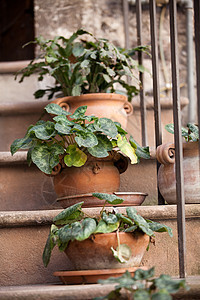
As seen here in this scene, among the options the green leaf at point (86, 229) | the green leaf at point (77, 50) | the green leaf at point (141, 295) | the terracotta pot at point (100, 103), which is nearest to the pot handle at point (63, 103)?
the terracotta pot at point (100, 103)

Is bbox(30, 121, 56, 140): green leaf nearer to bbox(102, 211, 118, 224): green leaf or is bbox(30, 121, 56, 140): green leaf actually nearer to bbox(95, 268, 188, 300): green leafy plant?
bbox(102, 211, 118, 224): green leaf

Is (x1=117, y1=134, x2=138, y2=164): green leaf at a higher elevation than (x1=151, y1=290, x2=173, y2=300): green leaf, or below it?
higher

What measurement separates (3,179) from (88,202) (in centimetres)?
48

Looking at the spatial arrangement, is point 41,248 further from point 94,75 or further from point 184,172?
point 94,75

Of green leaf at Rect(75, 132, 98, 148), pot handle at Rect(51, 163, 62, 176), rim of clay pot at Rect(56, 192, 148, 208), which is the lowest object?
rim of clay pot at Rect(56, 192, 148, 208)

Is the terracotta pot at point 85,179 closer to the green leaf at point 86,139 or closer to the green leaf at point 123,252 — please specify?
the green leaf at point 86,139

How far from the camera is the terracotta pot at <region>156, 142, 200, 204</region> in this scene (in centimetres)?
181

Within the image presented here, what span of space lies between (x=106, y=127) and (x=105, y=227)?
0.43 metres

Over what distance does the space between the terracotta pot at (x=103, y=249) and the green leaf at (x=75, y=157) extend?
0.37 meters

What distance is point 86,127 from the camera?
1776 millimetres

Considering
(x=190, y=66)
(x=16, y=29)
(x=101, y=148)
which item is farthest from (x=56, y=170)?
(x=16, y=29)

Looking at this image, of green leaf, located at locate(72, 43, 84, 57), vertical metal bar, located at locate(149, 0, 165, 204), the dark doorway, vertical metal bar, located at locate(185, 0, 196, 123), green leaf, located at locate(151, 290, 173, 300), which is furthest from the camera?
the dark doorway

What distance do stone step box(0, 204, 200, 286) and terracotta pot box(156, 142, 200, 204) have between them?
0.11 m

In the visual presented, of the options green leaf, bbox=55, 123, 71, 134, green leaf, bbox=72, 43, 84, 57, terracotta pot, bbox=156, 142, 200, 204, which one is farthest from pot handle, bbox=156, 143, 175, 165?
green leaf, bbox=72, 43, 84, 57
